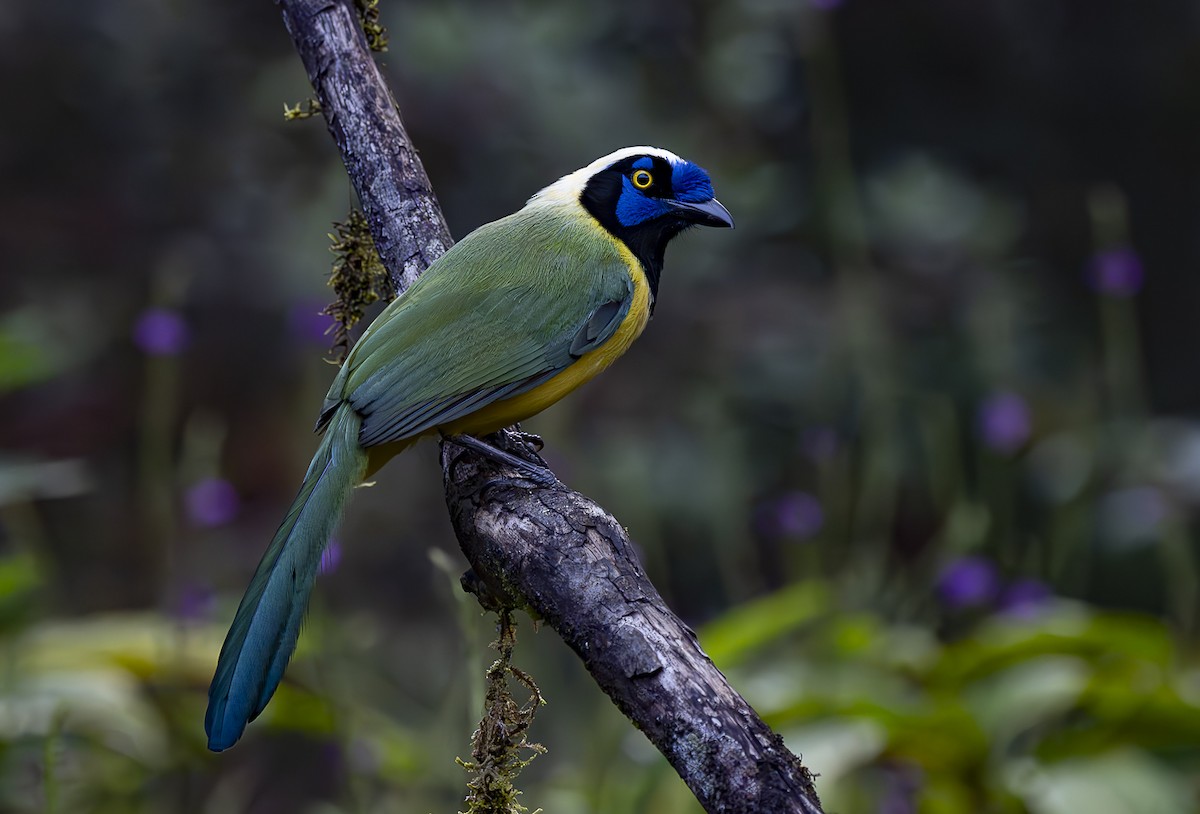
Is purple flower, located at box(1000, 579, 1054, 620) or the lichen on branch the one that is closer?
the lichen on branch

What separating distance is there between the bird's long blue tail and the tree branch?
0.22m

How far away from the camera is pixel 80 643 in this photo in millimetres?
4059

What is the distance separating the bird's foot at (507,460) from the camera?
8.45 ft

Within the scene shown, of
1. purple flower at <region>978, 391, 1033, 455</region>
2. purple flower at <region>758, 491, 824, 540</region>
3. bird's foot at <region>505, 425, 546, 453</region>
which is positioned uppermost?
purple flower at <region>978, 391, 1033, 455</region>

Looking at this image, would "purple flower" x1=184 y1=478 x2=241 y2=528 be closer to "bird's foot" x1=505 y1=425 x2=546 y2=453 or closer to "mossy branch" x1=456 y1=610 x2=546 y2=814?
"bird's foot" x1=505 y1=425 x2=546 y2=453

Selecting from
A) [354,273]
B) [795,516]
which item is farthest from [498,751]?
[795,516]

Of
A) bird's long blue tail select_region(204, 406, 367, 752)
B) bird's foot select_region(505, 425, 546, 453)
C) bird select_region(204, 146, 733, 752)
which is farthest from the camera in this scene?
bird's foot select_region(505, 425, 546, 453)

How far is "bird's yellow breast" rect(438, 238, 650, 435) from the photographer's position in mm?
2887

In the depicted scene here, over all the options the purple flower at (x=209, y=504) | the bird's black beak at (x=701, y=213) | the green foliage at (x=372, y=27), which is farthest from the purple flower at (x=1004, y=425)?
the purple flower at (x=209, y=504)

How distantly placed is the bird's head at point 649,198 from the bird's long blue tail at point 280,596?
95 cm

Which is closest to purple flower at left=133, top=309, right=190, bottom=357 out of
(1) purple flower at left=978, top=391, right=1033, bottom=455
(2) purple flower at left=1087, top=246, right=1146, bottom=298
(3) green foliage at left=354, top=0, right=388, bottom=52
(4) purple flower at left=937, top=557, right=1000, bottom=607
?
(3) green foliage at left=354, top=0, right=388, bottom=52

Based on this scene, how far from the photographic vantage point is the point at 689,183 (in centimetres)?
346

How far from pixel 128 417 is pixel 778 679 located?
3.43m

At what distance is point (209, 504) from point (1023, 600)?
248cm
